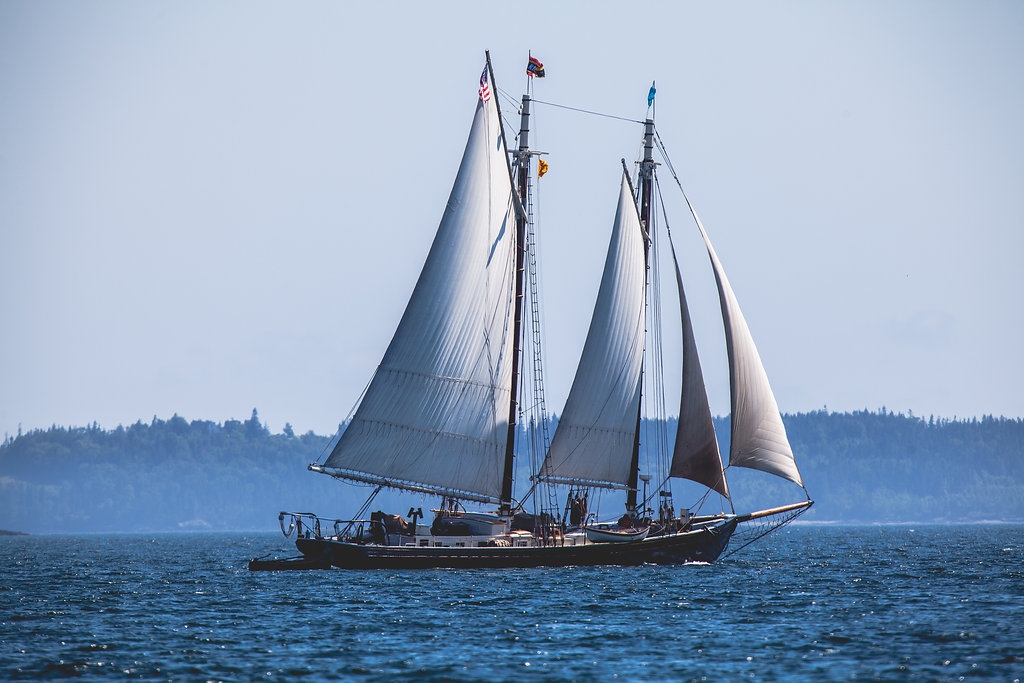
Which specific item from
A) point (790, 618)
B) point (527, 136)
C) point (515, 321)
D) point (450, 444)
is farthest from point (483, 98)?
point (790, 618)

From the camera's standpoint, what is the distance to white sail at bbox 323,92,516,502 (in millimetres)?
56406

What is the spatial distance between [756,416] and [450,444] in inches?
557

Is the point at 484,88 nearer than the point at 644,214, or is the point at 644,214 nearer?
the point at 484,88

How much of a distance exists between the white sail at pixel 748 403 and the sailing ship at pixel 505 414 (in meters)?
0.06

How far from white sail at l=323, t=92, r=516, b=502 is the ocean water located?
4785 millimetres

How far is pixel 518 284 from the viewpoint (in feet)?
198

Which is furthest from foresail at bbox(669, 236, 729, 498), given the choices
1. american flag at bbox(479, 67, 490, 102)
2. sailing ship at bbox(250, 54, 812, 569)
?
american flag at bbox(479, 67, 490, 102)

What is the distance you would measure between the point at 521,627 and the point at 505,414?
67.8 feet

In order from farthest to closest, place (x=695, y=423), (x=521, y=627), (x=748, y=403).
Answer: (x=695, y=423) < (x=748, y=403) < (x=521, y=627)

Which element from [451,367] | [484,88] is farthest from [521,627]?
[484,88]

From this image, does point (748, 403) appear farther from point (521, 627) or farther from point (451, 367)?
point (521, 627)

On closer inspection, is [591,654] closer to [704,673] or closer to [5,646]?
[704,673]

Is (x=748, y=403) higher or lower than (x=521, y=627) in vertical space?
higher

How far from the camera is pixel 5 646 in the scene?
36.0 m
